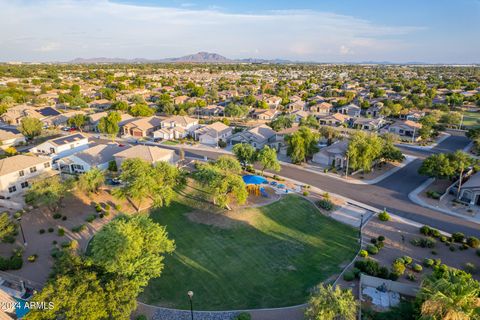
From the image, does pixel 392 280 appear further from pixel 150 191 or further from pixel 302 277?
pixel 150 191

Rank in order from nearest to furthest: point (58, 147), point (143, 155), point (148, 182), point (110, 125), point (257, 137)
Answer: point (148, 182), point (143, 155), point (58, 147), point (257, 137), point (110, 125)

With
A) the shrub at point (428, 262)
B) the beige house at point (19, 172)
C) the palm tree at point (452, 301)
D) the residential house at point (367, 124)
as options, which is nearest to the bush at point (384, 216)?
the shrub at point (428, 262)

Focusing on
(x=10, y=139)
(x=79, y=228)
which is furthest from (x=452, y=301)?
(x=10, y=139)

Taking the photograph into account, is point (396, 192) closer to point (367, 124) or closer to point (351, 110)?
point (367, 124)

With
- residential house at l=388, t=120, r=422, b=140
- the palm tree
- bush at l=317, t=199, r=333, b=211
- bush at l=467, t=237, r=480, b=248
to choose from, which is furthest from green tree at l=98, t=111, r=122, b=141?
residential house at l=388, t=120, r=422, b=140

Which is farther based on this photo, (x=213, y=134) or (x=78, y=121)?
(x=78, y=121)

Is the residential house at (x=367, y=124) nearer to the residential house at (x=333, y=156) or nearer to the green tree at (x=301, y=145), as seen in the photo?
the residential house at (x=333, y=156)
